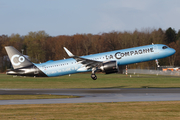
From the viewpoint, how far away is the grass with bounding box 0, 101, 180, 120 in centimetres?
2081

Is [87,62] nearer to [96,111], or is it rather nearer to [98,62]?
[98,62]

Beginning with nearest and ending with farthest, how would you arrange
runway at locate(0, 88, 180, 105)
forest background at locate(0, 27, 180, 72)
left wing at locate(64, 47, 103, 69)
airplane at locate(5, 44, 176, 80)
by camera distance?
runway at locate(0, 88, 180, 105)
airplane at locate(5, 44, 176, 80)
left wing at locate(64, 47, 103, 69)
forest background at locate(0, 27, 180, 72)

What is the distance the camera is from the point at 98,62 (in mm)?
40656

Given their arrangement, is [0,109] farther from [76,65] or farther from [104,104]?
[76,65]

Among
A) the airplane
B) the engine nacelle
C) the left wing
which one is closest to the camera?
the engine nacelle

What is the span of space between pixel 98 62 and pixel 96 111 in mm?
18001

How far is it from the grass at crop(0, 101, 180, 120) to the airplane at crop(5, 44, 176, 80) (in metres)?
13.1

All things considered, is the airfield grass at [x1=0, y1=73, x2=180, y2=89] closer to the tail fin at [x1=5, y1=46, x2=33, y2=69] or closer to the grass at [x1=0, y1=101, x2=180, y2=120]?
the tail fin at [x1=5, y1=46, x2=33, y2=69]

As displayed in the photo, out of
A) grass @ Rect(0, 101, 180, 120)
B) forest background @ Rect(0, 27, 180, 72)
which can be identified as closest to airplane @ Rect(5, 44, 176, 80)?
grass @ Rect(0, 101, 180, 120)

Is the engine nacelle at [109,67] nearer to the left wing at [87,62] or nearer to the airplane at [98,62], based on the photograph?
the airplane at [98,62]

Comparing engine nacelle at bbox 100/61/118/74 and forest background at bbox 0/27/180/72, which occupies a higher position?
forest background at bbox 0/27/180/72

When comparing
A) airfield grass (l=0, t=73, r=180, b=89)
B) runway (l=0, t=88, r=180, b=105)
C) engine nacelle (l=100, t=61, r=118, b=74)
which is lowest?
runway (l=0, t=88, r=180, b=105)

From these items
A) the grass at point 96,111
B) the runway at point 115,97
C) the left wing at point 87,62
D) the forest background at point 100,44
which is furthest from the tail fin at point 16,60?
the forest background at point 100,44

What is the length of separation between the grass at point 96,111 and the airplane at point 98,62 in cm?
1306
